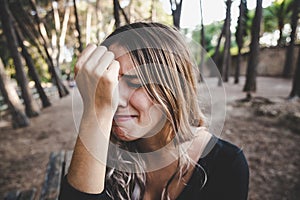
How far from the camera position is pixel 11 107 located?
6.23 m

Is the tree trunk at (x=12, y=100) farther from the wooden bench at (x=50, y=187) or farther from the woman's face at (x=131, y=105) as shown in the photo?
the woman's face at (x=131, y=105)

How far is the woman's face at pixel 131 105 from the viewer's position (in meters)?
0.77

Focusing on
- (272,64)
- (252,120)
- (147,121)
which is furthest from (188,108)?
(272,64)

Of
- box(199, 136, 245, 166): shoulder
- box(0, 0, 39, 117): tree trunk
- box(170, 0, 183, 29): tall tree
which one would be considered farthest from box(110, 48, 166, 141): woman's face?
box(0, 0, 39, 117): tree trunk

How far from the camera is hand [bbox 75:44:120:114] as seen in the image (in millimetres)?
562

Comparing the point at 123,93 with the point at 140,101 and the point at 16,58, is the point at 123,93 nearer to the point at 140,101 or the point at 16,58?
the point at 140,101

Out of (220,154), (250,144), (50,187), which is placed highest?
(220,154)

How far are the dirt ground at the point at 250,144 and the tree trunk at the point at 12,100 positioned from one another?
0.28 meters

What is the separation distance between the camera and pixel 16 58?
6711 millimetres

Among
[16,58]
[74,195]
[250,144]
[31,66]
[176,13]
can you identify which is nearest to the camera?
[74,195]

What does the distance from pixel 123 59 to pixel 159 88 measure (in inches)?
7.0

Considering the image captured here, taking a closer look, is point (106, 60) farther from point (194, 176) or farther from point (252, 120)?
point (252, 120)

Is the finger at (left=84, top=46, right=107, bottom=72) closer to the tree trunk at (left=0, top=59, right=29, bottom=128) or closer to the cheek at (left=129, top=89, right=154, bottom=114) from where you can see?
the cheek at (left=129, top=89, right=154, bottom=114)

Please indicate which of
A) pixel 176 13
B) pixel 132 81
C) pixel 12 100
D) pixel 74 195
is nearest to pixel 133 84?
pixel 132 81
